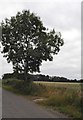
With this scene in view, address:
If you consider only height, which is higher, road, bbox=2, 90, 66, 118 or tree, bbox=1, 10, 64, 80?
tree, bbox=1, 10, 64, 80

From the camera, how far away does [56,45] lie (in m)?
44.6

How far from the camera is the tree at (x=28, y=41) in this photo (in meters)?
43.2

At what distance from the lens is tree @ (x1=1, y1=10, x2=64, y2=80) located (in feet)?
142

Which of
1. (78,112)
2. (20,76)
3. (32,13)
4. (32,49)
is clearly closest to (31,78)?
(20,76)

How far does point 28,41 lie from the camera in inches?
1751

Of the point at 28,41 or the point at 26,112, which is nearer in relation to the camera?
the point at 26,112

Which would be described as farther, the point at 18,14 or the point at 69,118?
the point at 18,14

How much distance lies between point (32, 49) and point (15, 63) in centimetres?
361

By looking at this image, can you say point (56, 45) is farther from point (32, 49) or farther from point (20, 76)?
point (20, 76)

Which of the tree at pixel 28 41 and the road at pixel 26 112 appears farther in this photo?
the tree at pixel 28 41

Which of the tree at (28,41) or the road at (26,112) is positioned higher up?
the tree at (28,41)

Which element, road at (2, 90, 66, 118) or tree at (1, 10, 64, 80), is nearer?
road at (2, 90, 66, 118)

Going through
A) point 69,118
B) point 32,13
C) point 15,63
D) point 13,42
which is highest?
point 32,13

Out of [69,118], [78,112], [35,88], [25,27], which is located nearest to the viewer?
[69,118]
